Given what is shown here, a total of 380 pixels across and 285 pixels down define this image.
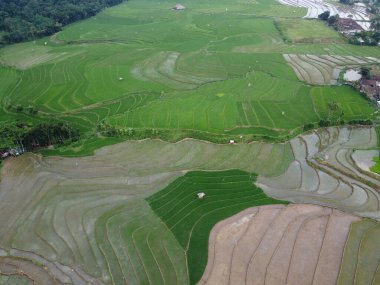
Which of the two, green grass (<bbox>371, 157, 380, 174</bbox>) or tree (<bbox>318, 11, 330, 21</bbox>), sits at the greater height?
tree (<bbox>318, 11, 330, 21</bbox>)

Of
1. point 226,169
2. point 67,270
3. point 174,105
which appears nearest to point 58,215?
point 67,270

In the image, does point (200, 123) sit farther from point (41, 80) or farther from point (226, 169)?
point (41, 80)

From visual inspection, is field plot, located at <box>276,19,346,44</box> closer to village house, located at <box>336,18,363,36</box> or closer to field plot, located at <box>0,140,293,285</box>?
village house, located at <box>336,18,363,36</box>

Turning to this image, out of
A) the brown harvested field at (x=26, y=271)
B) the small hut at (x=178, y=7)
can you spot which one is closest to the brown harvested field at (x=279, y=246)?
the brown harvested field at (x=26, y=271)

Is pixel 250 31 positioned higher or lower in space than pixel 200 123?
higher

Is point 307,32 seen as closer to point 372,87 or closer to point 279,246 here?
point 372,87

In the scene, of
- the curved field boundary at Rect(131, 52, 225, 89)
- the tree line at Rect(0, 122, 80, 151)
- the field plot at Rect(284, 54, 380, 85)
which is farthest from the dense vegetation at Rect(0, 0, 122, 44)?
the field plot at Rect(284, 54, 380, 85)

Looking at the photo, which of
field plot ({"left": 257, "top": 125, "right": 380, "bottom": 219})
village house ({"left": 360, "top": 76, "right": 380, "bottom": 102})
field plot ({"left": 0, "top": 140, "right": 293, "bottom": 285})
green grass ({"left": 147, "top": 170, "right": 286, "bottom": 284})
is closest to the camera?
field plot ({"left": 0, "top": 140, "right": 293, "bottom": 285})

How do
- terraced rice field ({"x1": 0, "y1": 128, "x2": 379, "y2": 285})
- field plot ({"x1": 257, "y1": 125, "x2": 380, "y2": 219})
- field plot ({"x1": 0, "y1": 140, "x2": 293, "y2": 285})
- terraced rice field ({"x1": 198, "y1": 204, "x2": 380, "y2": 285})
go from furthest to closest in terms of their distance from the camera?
field plot ({"x1": 257, "y1": 125, "x2": 380, "y2": 219}) < terraced rice field ({"x1": 0, "y1": 128, "x2": 379, "y2": 285}) < field plot ({"x1": 0, "y1": 140, "x2": 293, "y2": 285}) < terraced rice field ({"x1": 198, "y1": 204, "x2": 380, "y2": 285})
